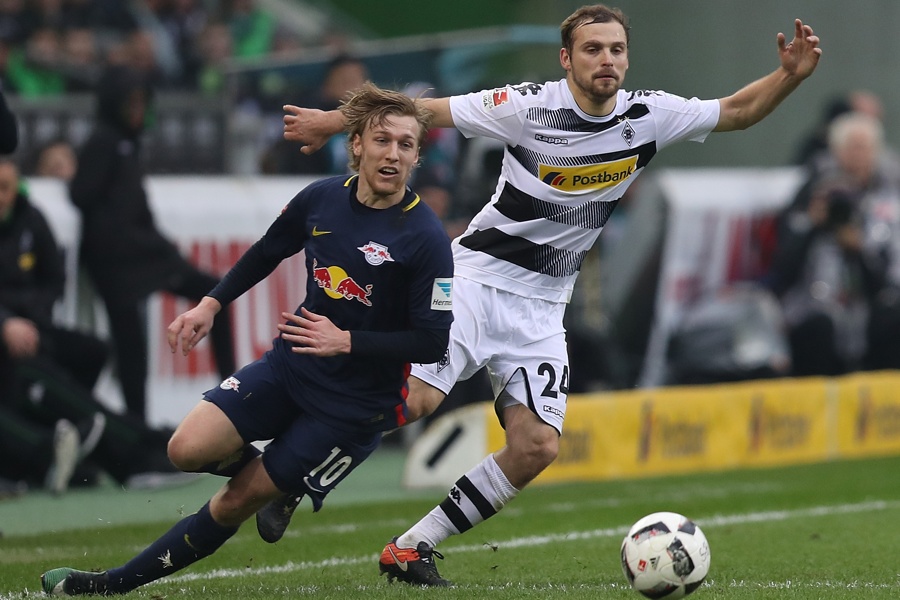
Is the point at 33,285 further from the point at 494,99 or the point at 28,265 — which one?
the point at 494,99

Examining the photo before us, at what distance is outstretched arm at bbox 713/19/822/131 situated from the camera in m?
6.77

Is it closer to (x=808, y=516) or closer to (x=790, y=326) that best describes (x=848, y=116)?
(x=790, y=326)

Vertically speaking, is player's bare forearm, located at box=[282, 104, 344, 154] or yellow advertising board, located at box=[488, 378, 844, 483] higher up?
player's bare forearm, located at box=[282, 104, 344, 154]

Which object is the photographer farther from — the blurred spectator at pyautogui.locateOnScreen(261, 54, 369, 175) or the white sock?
the white sock

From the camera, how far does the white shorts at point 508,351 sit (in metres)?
6.71

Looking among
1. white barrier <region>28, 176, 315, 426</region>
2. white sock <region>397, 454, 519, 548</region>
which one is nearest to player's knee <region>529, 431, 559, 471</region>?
white sock <region>397, 454, 519, 548</region>

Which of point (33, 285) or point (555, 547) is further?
point (33, 285)

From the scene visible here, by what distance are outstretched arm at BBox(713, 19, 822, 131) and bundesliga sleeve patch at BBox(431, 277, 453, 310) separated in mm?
1716

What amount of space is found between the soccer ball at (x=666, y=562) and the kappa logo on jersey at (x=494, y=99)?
2.03 metres

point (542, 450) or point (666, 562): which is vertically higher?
point (542, 450)

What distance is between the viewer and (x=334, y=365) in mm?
5859

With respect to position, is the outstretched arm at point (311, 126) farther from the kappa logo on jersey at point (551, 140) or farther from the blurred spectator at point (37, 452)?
the blurred spectator at point (37, 452)

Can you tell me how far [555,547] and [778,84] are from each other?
2549mm

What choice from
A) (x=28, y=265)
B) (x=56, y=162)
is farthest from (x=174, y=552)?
(x=56, y=162)
